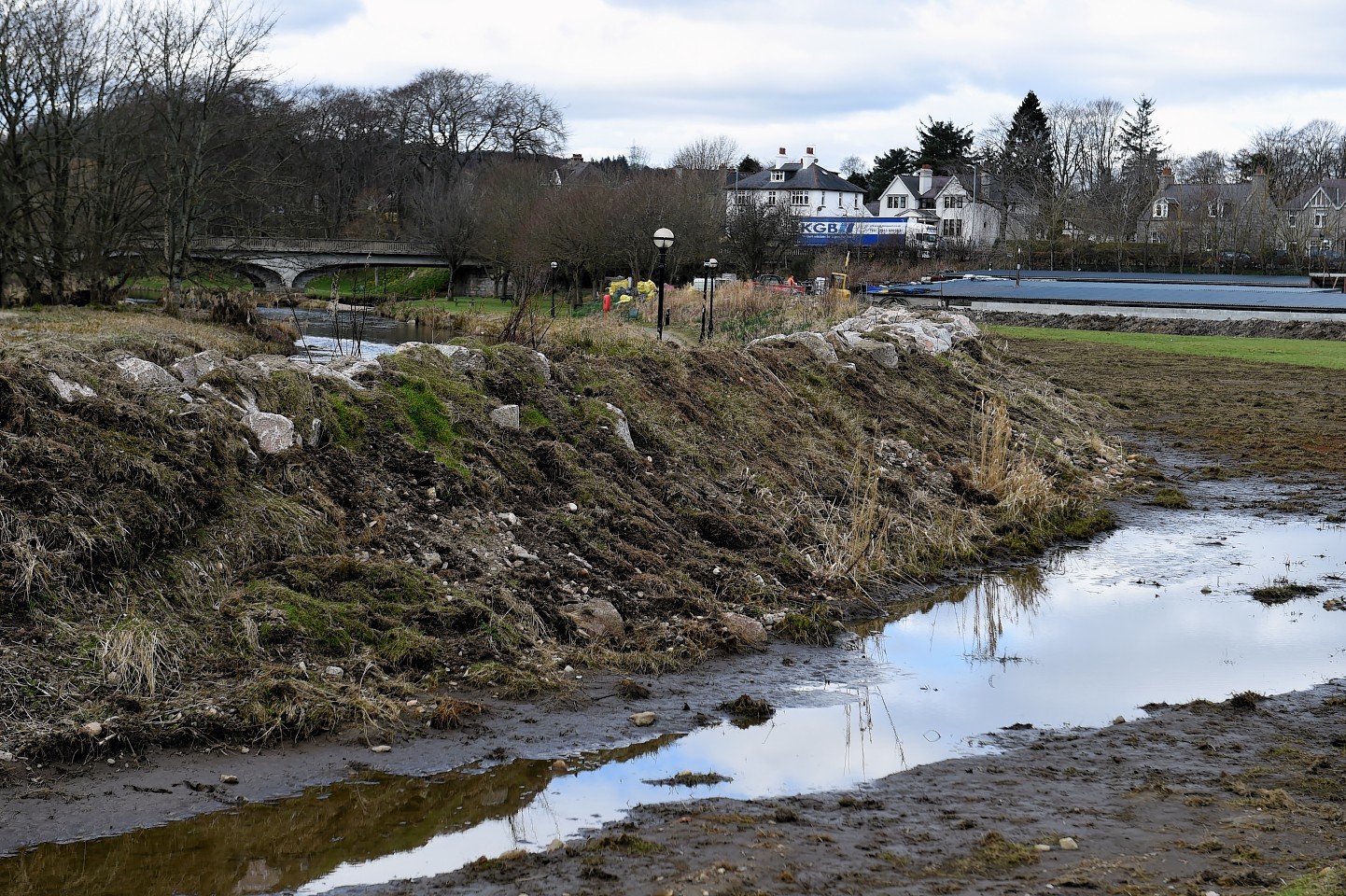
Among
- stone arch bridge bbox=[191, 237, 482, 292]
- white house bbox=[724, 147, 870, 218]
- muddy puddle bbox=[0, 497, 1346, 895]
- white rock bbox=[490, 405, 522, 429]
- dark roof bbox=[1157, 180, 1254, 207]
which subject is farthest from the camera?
white house bbox=[724, 147, 870, 218]

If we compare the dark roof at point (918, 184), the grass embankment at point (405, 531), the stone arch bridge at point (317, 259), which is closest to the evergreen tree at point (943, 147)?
the dark roof at point (918, 184)

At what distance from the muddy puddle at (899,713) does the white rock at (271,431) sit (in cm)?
355

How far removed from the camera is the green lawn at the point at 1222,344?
101 feet

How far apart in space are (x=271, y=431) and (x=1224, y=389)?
67.7 ft

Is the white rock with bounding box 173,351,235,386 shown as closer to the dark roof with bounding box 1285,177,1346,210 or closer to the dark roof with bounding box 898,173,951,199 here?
the dark roof with bounding box 1285,177,1346,210

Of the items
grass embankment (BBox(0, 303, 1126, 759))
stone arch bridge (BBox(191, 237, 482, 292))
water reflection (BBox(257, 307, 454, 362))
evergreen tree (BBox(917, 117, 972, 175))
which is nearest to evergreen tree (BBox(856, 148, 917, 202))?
evergreen tree (BBox(917, 117, 972, 175))

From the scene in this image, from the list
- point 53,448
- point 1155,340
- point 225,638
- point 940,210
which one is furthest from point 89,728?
point 940,210

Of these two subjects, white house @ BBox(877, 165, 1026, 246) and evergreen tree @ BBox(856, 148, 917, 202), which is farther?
evergreen tree @ BBox(856, 148, 917, 202)

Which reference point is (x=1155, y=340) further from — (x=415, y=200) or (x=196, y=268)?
(x=415, y=200)

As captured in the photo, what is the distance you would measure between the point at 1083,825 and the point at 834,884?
4.52 feet

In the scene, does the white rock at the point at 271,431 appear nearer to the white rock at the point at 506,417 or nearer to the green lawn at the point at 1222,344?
the white rock at the point at 506,417

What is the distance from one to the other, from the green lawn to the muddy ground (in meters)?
25.2

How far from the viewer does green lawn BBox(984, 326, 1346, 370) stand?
101 ft

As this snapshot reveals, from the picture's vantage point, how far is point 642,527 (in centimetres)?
959
